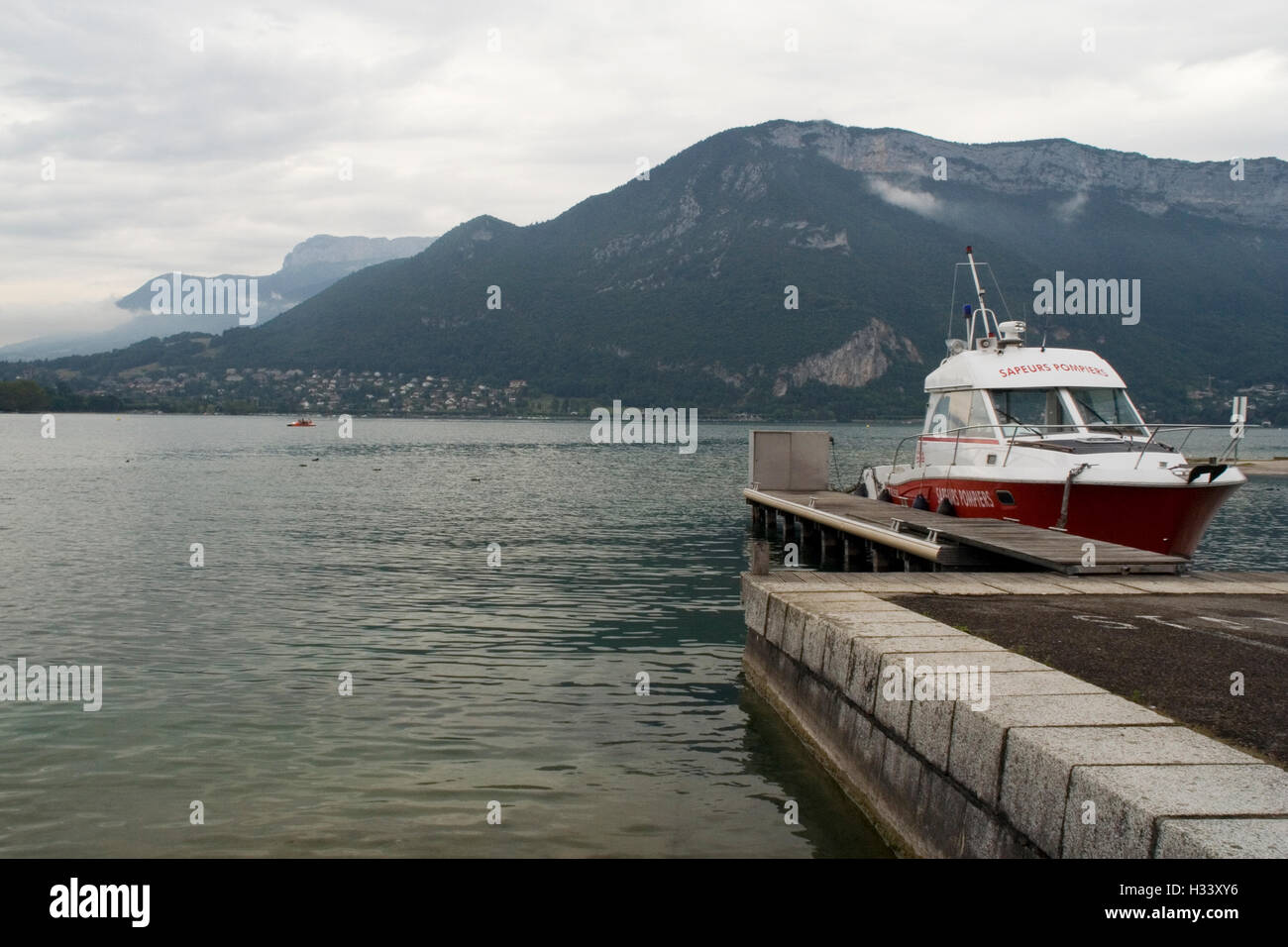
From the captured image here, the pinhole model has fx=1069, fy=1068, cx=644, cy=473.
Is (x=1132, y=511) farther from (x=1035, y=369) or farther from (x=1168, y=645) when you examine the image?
(x=1168, y=645)

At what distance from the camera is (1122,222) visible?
16950 cm

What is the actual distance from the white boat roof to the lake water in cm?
687

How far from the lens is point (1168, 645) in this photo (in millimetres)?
9117

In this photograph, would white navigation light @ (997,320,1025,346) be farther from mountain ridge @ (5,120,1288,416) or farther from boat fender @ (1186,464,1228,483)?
mountain ridge @ (5,120,1288,416)

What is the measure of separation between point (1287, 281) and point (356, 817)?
581 ft

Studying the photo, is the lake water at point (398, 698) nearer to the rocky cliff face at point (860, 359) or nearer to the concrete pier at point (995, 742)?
the concrete pier at point (995, 742)

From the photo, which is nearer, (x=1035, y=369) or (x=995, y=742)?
(x=995, y=742)

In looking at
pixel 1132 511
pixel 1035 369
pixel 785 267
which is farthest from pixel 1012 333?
pixel 785 267

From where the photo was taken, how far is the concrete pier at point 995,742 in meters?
5.00

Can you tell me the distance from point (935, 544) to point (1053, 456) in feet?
14.0

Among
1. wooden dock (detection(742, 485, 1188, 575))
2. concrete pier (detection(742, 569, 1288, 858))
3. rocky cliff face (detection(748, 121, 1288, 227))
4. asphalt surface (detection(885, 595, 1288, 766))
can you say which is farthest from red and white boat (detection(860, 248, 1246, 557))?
rocky cliff face (detection(748, 121, 1288, 227))

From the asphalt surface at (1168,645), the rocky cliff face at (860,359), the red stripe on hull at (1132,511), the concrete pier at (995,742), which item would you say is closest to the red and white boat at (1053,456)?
the red stripe on hull at (1132,511)

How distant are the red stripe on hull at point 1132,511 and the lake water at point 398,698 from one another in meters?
5.86
